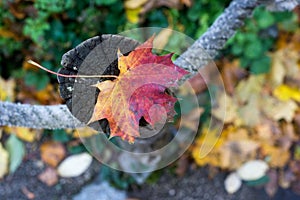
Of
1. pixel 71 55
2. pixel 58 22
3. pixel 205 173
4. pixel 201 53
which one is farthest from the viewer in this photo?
pixel 205 173

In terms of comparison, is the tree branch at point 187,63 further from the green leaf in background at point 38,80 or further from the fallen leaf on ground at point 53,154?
the fallen leaf on ground at point 53,154

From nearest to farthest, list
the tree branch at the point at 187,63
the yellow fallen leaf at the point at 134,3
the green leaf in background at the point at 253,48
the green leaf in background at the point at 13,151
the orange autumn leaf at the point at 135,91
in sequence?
1. the orange autumn leaf at the point at 135,91
2. the tree branch at the point at 187,63
3. the yellow fallen leaf at the point at 134,3
4. the green leaf in background at the point at 253,48
5. the green leaf in background at the point at 13,151

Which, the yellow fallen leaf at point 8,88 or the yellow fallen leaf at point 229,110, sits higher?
the yellow fallen leaf at point 229,110

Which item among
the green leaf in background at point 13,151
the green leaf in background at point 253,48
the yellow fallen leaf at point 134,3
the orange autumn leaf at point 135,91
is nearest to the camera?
the orange autumn leaf at point 135,91

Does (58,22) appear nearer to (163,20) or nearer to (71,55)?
(163,20)

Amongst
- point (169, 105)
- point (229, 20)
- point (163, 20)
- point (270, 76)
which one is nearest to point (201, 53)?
point (229, 20)

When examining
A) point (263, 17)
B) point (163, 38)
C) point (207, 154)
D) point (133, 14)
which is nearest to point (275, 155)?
point (207, 154)

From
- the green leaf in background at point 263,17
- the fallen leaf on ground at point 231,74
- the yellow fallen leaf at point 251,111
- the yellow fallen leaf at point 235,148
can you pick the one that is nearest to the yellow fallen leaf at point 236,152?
the yellow fallen leaf at point 235,148
